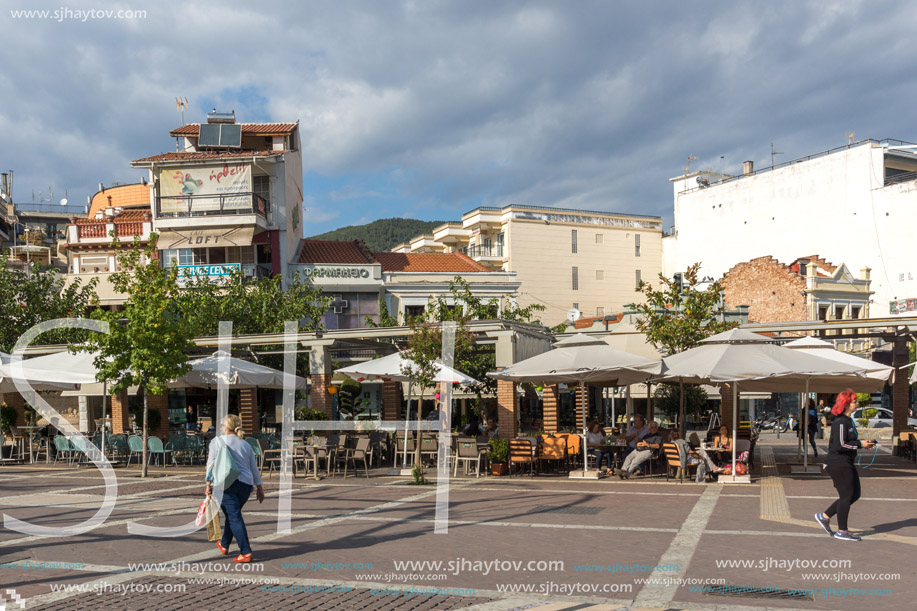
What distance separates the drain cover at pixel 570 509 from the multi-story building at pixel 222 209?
Answer: 26066mm

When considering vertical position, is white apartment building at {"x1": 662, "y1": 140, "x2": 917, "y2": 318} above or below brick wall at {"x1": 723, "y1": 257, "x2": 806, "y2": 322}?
above

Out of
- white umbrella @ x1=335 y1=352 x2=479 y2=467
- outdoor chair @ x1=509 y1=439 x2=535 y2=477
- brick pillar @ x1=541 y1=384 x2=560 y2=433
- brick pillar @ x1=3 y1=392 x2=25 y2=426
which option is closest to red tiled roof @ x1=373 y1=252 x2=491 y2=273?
brick pillar @ x1=3 y1=392 x2=25 y2=426

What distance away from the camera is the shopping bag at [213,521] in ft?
28.3

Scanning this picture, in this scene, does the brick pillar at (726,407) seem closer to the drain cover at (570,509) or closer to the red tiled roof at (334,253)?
the drain cover at (570,509)

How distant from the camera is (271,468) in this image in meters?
17.9

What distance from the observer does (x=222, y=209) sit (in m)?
36.4

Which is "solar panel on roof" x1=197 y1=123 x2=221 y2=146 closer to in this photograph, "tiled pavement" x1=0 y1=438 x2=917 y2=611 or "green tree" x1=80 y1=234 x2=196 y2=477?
"green tree" x1=80 y1=234 x2=196 y2=477

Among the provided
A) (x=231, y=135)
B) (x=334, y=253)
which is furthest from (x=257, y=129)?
(x=334, y=253)

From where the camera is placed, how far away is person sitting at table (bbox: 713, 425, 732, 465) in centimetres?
1596

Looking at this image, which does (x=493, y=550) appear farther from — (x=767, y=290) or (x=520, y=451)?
(x=767, y=290)

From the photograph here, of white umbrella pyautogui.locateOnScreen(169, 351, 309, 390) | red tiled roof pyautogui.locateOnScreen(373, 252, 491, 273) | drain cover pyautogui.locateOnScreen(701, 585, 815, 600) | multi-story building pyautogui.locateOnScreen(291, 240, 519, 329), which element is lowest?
drain cover pyautogui.locateOnScreen(701, 585, 815, 600)

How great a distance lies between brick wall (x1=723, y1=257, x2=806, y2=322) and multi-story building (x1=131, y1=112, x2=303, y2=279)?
23273mm

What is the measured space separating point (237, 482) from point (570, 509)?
17.9 feet

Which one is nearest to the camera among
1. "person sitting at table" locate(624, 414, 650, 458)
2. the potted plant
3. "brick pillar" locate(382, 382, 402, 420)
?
"person sitting at table" locate(624, 414, 650, 458)
